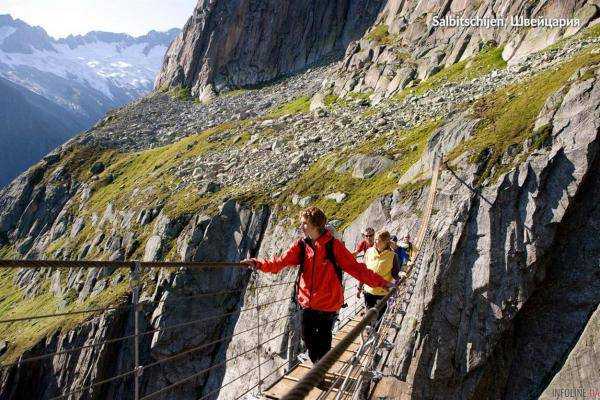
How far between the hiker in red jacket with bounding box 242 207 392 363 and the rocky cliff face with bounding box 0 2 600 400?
3.31 feet

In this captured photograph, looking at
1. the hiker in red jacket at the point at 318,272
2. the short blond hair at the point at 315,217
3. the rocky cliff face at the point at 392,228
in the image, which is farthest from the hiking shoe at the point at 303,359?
the short blond hair at the point at 315,217

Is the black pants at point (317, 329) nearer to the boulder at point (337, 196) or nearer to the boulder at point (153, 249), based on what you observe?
the boulder at point (337, 196)

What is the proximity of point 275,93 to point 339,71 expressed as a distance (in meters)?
26.1

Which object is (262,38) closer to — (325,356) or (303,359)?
(303,359)

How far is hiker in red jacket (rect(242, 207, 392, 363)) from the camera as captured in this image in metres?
7.26

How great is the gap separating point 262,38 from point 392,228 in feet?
332

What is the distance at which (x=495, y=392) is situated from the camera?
13984 mm

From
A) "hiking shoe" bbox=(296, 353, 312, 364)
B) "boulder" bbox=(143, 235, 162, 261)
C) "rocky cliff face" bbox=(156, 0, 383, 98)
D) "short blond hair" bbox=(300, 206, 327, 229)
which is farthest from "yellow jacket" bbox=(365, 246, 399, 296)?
"rocky cliff face" bbox=(156, 0, 383, 98)

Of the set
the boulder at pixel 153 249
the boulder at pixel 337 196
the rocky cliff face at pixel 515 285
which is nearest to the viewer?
the rocky cliff face at pixel 515 285

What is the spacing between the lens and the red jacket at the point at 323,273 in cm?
730

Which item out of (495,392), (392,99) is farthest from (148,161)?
(495,392)

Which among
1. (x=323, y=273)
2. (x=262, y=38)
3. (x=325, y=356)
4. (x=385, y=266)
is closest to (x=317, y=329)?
(x=323, y=273)

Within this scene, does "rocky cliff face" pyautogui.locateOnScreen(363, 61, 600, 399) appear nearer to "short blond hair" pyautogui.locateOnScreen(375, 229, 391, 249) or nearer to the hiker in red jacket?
"short blond hair" pyautogui.locateOnScreen(375, 229, 391, 249)

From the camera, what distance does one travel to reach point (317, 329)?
25.5ft
